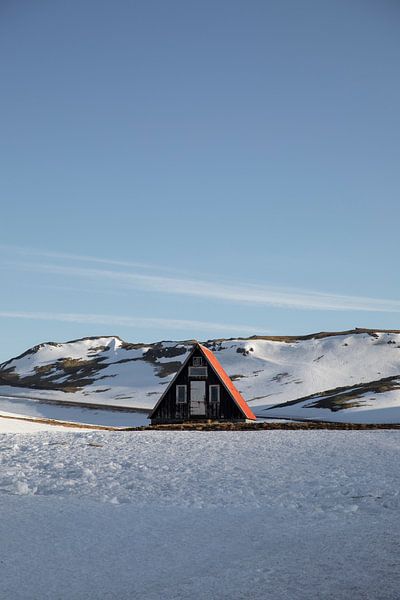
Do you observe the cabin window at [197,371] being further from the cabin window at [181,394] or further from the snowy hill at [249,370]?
the snowy hill at [249,370]

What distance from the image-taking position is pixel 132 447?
18484 millimetres

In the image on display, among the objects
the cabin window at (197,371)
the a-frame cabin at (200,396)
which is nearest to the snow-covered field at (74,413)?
the a-frame cabin at (200,396)

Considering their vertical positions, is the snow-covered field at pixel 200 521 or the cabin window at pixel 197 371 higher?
the cabin window at pixel 197 371

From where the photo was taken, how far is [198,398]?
39.8 m

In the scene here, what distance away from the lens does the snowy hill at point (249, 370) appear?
2931 inches

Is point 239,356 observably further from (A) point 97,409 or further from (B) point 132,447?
(B) point 132,447

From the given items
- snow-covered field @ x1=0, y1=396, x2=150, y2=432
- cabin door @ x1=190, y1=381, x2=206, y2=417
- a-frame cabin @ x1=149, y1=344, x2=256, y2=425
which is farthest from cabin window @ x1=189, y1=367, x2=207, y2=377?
snow-covered field @ x1=0, y1=396, x2=150, y2=432

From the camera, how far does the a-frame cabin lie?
39.5 metres

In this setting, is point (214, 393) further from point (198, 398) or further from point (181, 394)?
point (181, 394)

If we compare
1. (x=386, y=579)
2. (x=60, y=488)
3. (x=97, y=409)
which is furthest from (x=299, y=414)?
(x=386, y=579)

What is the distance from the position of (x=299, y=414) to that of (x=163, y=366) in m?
47.8

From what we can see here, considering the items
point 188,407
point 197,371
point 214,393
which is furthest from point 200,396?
point 197,371

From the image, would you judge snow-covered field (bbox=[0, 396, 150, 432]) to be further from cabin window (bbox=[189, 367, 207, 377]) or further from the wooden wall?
cabin window (bbox=[189, 367, 207, 377])

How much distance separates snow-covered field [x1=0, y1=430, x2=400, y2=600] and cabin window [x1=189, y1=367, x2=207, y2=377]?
21166 millimetres
